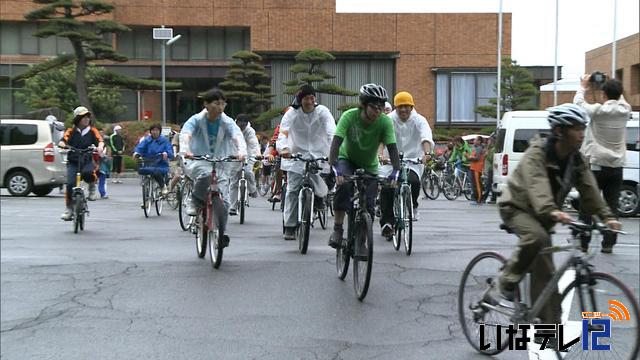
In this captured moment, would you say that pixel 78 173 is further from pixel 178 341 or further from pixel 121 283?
pixel 178 341

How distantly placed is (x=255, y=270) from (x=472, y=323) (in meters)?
3.50

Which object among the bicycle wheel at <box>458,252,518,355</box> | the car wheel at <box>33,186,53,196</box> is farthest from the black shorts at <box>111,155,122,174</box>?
the bicycle wheel at <box>458,252,518,355</box>

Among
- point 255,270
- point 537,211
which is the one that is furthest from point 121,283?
point 537,211

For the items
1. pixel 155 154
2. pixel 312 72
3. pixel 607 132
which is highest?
pixel 312 72

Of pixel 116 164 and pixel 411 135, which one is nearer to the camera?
pixel 411 135

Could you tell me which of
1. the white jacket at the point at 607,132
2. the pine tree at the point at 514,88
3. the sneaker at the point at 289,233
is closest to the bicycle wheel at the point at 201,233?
the sneaker at the point at 289,233

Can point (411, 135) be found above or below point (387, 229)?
above

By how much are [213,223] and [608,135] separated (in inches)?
182

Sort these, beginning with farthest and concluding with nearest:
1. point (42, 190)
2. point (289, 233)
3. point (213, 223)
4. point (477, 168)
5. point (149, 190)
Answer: point (477, 168)
point (42, 190)
point (149, 190)
point (289, 233)
point (213, 223)

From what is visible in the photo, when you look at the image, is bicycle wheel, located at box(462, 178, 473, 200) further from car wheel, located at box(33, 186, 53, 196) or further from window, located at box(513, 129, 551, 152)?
car wheel, located at box(33, 186, 53, 196)

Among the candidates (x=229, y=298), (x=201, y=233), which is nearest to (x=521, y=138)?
(x=201, y=233)

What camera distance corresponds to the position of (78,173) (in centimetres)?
1172

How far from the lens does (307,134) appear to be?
10.2 meters

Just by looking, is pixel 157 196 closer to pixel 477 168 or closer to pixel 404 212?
pixel 404 212
